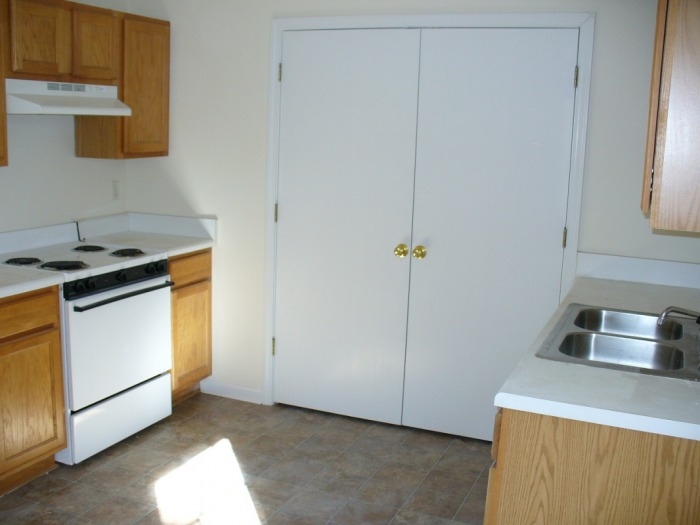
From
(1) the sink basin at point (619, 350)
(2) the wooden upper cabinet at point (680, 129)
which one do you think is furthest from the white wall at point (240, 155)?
(2) the wooden upper cabinet at point (680, 129)

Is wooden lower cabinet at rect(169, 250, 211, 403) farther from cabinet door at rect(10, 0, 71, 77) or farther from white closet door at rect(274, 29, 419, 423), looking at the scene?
cabinet door at rect(10, 0, 71, 77)

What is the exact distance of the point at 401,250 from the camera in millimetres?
4008

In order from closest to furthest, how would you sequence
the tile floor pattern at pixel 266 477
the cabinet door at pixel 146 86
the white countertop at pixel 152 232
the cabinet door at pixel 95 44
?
the tile floor pattern at pixel 266 477, the cabinet door at pixel 95 44, the cabinet door at pixel 146 86, the white countertop at pixel 152 232

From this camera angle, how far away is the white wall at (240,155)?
3557 mm

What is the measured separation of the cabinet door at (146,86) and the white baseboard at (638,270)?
2372 mm

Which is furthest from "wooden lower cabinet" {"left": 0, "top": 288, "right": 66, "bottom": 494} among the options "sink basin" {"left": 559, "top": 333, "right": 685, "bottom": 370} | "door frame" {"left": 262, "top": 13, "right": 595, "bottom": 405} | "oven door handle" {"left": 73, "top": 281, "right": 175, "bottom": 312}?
"sink basin" {"left": 559, "top": 333, "right": 685, "bottom": 370}

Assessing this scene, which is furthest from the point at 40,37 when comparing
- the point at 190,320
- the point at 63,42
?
the point at 190,320

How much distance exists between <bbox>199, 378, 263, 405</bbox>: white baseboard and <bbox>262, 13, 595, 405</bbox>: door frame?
0.68ft

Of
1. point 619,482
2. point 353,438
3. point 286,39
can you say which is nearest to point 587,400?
point 619,482

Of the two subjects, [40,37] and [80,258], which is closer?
[40,37]

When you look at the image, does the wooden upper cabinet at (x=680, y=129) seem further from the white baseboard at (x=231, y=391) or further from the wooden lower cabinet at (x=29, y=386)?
the white baseboard at (x=231, y=391)

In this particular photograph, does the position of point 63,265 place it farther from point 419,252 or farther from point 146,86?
point 419,252

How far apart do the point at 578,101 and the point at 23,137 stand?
8.84 ft

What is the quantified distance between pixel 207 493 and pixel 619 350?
6.02 ft
